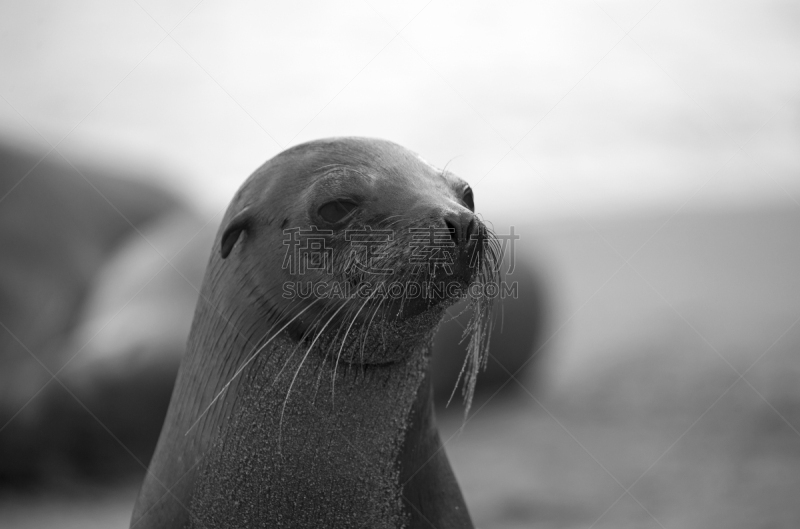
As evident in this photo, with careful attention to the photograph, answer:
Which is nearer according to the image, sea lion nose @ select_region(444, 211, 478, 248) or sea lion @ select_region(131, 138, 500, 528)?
sea lion nose @ select_region(444, 211, 478, 248)

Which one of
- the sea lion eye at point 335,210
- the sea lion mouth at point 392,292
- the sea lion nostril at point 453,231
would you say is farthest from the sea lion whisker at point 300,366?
the sea lion nostril at point 453,231

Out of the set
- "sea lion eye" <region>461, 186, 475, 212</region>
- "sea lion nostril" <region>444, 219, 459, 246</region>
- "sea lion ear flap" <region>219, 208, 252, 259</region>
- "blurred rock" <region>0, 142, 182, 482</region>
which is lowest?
"blurred rock" <region>0, 142, 182, 482</region>

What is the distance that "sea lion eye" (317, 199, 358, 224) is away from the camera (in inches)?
70.2

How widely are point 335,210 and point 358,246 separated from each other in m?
0.12

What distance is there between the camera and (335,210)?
1.79 m

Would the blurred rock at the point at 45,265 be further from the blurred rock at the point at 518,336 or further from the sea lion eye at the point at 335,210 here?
the sea lion eye at the point at 335,210

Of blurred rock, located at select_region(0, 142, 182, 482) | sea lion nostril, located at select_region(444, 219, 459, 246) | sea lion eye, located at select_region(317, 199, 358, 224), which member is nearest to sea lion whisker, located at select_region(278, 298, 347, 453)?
sea lion eye, located at select_region(317, 199, 358, 224)

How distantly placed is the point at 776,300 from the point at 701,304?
816 millimetres

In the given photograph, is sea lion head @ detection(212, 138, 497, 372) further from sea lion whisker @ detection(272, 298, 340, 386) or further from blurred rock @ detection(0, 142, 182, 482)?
blurred rock @ detection(0, 142, 182, 482)

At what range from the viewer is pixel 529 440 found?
185 inches

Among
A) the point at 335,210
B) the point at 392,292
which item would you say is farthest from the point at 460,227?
the point at 335,210

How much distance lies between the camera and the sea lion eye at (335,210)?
1.78 m

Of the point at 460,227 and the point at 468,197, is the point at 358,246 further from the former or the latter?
the point at 468,197

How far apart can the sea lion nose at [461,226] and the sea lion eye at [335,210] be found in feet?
0.86
